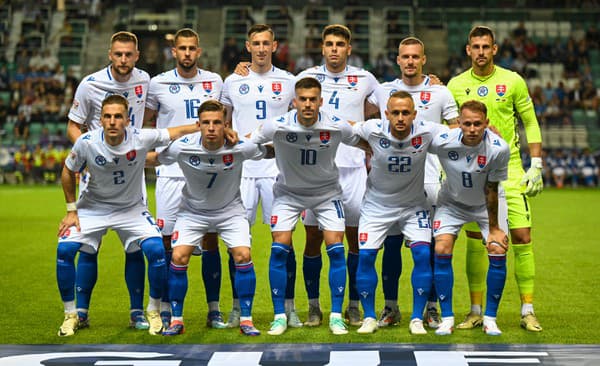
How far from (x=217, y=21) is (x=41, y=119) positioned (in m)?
7.08

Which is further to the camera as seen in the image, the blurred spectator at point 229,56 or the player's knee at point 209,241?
the blurred spectator at point 229,56

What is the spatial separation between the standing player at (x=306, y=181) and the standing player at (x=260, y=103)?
1.39 feet

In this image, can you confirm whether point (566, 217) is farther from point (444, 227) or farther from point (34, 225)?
point (444, 227)

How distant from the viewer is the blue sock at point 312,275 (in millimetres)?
7496

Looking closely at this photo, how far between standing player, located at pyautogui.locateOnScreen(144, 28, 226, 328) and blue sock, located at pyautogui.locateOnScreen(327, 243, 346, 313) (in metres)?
0.94

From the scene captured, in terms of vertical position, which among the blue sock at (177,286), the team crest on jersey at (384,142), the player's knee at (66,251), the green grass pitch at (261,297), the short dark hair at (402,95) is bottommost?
the green grass pitch at (261,297)

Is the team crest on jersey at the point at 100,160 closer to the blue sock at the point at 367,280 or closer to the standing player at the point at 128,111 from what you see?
the standing player at the point at 128,111

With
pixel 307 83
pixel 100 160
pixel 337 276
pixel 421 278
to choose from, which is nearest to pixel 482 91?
pixel 307 83

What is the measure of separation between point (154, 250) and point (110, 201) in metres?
0.52

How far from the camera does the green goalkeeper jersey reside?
746cm

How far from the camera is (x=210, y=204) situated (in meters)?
7.13

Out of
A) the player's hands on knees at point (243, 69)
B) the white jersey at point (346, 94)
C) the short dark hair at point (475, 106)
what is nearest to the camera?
the short dark hair at point (475, 106)

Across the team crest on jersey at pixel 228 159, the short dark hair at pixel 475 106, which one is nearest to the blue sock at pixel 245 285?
the team crest on jersey at pixel 228 159

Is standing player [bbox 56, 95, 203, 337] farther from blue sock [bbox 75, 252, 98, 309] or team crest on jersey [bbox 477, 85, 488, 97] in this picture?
team crest on jersey [bbox 477, 85, 488, 97]
